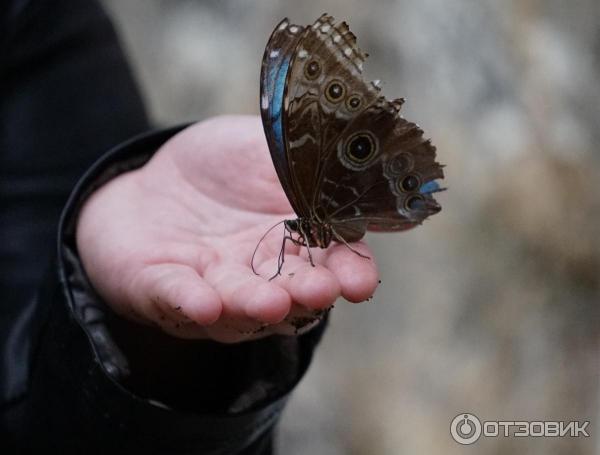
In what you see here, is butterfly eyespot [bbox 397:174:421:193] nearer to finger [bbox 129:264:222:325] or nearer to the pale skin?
the pale skin

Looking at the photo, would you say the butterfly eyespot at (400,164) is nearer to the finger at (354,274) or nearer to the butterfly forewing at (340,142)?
the butterfly forewing at (340,142)

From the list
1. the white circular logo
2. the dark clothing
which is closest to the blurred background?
the white circular logo

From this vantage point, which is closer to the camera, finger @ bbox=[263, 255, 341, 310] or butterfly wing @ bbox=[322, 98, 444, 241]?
finger @ bbox=[263, 255, 341, 310]

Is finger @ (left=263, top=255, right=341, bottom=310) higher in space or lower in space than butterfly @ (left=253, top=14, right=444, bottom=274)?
lower

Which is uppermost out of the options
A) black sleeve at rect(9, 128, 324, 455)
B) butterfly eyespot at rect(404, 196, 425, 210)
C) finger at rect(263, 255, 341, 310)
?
butterfly eyespot at rect(404, 196, 425, 210)

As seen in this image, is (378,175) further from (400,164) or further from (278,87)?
(278,87)

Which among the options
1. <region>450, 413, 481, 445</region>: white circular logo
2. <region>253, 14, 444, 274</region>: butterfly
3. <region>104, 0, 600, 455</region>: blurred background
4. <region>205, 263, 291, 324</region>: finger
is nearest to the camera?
<region>205, 263, 291, 324</region>: finger
